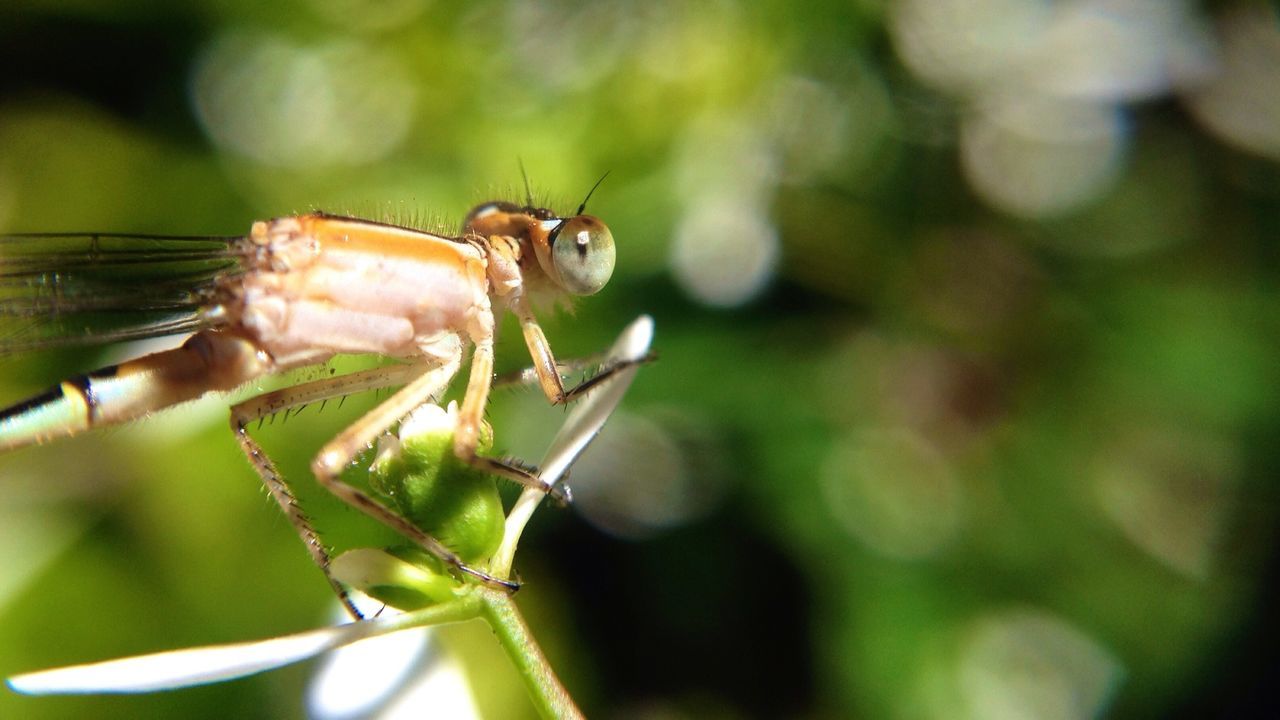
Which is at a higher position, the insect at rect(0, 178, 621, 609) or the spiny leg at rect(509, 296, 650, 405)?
the insect at rect(0, 178, 621, 609)

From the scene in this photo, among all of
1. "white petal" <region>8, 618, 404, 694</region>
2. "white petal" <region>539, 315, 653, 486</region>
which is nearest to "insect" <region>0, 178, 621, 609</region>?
"white petal" <region>539, 315, 653, 486</region>

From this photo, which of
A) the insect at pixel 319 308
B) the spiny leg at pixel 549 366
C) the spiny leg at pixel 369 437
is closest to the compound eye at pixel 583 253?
the insect at pixel 319 308

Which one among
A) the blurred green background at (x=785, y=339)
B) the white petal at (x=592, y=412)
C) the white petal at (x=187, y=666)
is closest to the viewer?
the white petal at (x=187, y=666)

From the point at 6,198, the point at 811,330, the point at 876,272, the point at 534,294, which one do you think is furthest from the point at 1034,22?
the point at 6,198

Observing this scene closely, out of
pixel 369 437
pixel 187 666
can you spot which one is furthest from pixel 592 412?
pixel 187 666

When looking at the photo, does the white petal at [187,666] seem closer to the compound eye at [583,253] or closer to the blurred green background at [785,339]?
the compound eye at [583,253]

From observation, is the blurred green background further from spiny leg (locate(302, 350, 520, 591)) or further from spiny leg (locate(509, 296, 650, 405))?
spiny leg (locate(302, 350, 520, 591))

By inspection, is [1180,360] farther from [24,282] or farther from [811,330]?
[24,282]

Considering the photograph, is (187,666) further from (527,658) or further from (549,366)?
(549,366)

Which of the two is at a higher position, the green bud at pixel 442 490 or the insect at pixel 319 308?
the insect at pixel 319 308
